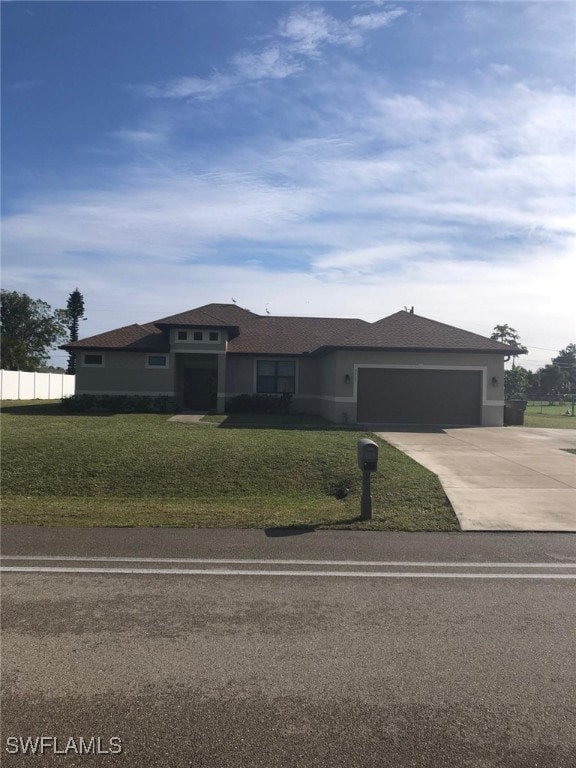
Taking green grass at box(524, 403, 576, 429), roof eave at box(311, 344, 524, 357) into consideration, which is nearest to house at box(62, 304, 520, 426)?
roof eave at box(311, 344, 524, 357)

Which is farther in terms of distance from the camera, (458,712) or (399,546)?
(399,546)

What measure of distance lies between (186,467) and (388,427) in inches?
382

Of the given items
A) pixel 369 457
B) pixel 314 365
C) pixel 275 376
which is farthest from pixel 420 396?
pixel 369 457

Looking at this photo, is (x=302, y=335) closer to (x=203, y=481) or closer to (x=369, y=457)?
(x=203, y=481)

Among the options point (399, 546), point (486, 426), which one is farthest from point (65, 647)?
point (486, 426)

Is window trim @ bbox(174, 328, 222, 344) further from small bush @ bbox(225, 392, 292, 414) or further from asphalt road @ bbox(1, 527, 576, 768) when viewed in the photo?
asphalt road @ bbox(1, 527, 576, 768)

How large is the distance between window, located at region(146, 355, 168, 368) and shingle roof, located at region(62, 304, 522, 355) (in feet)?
1.57

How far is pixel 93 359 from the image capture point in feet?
84.1

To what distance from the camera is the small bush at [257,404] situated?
2516 centimetres

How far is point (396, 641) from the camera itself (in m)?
4.57

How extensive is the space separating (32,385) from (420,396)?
28.3 m

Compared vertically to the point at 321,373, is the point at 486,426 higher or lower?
lower

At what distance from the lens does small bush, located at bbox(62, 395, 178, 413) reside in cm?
2433

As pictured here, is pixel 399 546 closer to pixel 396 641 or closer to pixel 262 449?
pixel 396 641
